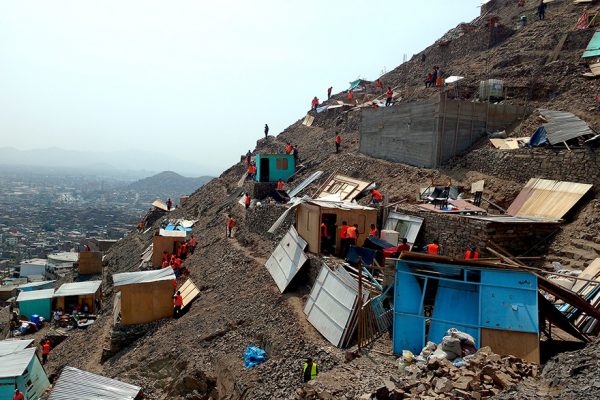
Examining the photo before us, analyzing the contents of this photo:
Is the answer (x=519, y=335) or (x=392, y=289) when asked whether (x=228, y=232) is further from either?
(x=519, y=335)

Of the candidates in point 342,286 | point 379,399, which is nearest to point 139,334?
point 342,286

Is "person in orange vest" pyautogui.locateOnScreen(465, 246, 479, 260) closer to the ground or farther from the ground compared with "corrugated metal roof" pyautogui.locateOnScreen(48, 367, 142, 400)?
farther from the ground

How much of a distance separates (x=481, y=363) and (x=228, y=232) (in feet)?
53.7

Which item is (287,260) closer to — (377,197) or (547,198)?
(377,197)

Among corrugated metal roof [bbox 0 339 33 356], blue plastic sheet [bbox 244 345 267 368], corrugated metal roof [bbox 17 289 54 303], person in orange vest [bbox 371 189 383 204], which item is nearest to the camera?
blue plastic sheet [bbox 244 345 267 368]

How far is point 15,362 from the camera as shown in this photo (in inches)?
579

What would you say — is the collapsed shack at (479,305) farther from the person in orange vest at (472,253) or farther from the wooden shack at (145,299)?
the wooden shack at (145,299)

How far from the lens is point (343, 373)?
346 inches

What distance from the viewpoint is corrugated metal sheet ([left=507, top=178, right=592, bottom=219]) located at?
1330 centimetres

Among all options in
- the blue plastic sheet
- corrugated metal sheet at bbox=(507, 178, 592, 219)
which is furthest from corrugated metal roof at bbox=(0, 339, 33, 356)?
corrugated metal sheet at bbox=(507, 178, 592, 219)

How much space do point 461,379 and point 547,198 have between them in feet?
30.7

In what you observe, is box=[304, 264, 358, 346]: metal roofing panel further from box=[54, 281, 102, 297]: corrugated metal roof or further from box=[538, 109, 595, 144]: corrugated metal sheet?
box=[54, 281, 102, 297]: corrugated metal roof

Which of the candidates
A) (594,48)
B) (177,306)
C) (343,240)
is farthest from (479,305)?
(594,48)

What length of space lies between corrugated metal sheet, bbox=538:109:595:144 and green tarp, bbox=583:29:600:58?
768 centimetres
